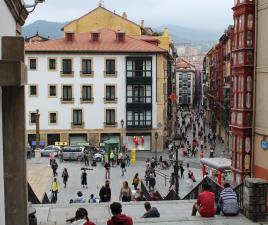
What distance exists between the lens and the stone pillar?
15.0m

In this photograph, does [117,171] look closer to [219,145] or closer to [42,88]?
[42,88]

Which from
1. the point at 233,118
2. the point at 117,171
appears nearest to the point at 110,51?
the point at 117,171

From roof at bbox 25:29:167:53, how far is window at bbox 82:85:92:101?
3.94 meters

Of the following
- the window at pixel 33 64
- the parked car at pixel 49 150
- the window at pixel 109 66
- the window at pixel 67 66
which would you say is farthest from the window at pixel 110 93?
the parked car at pixel 49 150

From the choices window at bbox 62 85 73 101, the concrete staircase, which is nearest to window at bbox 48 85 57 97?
window at bbox 62 85 73 101

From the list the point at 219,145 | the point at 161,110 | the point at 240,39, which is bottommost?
the point at 219,145

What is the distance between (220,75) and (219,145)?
1553 cm

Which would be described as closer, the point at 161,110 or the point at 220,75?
the point at 161,110

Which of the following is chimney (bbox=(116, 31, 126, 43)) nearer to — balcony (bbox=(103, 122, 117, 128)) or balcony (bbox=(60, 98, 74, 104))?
balcony (bbox=(60, 98, 74, 104))

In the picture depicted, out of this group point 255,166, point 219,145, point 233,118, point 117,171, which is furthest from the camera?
point 219,145

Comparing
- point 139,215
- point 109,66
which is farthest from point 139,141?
point 139,215

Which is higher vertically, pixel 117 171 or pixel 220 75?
pixel 220 75

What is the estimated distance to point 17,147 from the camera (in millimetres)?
8367

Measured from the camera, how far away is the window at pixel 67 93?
191 ft
